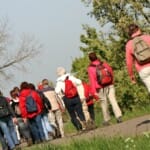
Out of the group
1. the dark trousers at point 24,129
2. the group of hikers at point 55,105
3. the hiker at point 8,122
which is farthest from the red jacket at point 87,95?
the hiker at point 8,122

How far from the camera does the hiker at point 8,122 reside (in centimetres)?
1730

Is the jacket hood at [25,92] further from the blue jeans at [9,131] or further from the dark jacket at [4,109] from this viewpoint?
the dark jacket at [4,109]

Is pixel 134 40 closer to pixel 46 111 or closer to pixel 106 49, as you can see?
pixel 46 111

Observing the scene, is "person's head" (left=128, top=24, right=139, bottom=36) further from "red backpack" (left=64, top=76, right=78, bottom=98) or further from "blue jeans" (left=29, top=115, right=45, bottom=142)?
"blue jeans" (left=29, top=115, right=45, bottom=142)

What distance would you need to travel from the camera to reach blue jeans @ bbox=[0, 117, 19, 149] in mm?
17641

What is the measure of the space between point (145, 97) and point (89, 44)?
10639 millimetres

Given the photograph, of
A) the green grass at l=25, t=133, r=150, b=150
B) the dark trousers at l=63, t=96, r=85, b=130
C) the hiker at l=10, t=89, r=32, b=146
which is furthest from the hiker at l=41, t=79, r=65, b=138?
the green grass at l=25, t=133, r=150, b=150

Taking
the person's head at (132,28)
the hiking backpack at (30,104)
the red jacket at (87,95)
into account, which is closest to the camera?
the person's head at (132,28)

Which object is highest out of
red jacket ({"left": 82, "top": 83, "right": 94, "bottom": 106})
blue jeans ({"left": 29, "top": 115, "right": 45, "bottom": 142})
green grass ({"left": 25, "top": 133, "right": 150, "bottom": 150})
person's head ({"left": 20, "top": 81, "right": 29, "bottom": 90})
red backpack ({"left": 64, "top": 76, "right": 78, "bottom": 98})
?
person's head ({"left": 20, "top": 81, "right": 29, "bottom": 90})

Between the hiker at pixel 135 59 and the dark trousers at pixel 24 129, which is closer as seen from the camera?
the hiker at pixel 135 59

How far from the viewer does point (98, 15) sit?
1647 inches

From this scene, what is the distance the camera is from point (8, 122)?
17.8 metres

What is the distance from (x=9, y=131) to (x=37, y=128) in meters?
1.24

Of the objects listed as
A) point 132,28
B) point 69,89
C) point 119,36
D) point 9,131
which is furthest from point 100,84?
point 119,36
